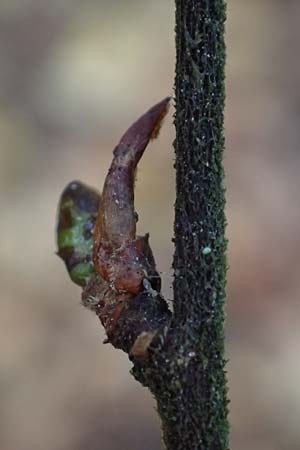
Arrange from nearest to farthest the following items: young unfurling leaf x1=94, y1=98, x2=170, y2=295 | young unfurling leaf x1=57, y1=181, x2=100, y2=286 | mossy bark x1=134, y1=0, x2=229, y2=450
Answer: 1. mossy bark x1=134, y1=0, x2=229, y2=450
2. young unfurling leaf x1=94, y1=98, x2=170, y2=295
3. young unfurling leaf x1=57, y1=181, x2=100, y2=286

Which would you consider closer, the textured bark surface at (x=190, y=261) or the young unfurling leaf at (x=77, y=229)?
the textured bark surface at (x=190, y=261)

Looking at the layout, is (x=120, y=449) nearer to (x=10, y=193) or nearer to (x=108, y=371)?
(x=108, y=371)

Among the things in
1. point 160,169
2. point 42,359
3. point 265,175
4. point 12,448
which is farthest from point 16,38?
point 12,448

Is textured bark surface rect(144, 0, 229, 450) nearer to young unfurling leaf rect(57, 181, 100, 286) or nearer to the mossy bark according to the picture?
the mossy bark

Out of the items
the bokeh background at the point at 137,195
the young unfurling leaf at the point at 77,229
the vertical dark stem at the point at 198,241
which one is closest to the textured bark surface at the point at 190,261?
the vertical dark stem at the point at 198,241

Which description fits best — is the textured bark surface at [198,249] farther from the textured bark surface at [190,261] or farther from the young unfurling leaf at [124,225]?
the young unfurling leaf at [124,225]

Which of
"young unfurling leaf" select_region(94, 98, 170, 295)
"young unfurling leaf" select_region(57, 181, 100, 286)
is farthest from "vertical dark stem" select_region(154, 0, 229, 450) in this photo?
"young unfurling leaf" select_region(57, 181, 100, 286)
